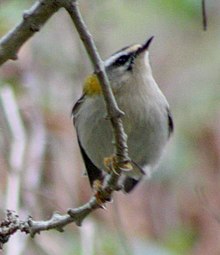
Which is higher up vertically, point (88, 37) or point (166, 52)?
point (88, 37)

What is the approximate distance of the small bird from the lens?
11.2 feet

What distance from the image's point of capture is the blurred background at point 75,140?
171 inches

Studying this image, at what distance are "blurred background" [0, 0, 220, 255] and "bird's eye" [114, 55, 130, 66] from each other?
24.7 inches

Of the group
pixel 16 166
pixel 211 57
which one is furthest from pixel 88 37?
pixel 211 57

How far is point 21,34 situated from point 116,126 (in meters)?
0.38

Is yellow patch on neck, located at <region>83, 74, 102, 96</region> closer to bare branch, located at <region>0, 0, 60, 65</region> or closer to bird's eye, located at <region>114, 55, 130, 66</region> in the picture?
bird's eye, located at <region>114, 55, 130, 66</region>

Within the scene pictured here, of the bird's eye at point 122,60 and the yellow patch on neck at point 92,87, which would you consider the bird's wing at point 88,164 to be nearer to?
the yellow patch on neck at point 92,87

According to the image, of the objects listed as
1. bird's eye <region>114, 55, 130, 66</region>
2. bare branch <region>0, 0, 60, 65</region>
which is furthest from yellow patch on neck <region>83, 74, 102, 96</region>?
bare branch <region>0, 0, 60, 65</region>

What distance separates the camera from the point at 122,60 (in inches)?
143

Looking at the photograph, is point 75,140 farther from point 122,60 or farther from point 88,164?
point 122,60

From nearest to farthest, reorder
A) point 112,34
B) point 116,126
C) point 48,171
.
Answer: point 116,126 → point 48,171 → point 112,34

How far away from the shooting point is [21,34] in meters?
2.36

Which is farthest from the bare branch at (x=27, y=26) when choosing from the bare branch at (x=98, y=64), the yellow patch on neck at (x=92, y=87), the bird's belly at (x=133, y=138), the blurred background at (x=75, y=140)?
the blurred background at (x=75, y=140)

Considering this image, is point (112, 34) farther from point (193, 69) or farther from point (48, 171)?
point (48, 171)
